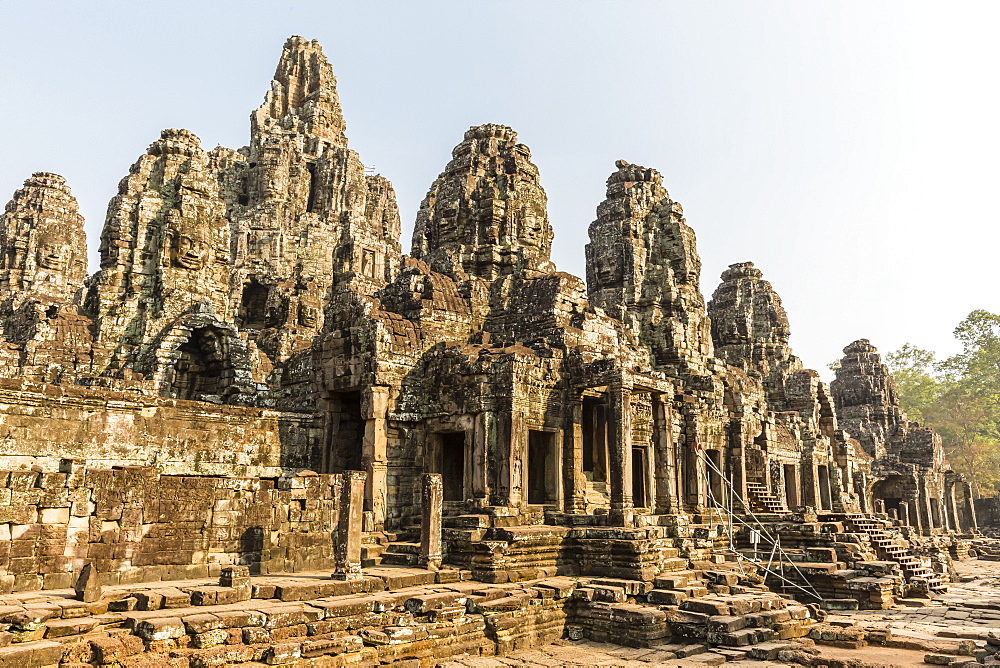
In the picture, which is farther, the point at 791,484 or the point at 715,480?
the point at 791,484

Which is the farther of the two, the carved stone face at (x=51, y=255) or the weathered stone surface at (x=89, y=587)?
the carved stone face at (x=51, y=255)

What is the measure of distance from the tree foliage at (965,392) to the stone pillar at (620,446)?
5027cm

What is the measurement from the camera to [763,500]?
24.5m

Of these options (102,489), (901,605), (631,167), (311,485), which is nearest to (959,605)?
(901,605)

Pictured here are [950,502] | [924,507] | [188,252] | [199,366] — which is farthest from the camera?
[950,502]

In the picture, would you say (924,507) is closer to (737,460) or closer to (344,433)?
(737,460)

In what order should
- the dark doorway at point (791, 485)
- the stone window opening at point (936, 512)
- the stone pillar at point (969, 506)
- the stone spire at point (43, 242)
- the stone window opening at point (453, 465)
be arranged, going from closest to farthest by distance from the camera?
the stone window opening at point (453, 465), the dark doorway at point (791, 485), the stone spire at point (43, 242), the stone window opening at point (936, 512), the stone pillar at point (969, 506)

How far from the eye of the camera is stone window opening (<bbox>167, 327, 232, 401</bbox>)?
65.8ft

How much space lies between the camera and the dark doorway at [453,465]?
693 inches

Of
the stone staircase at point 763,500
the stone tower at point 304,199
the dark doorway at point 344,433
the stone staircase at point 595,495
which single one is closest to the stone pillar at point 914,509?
the stone staircase at point 763,500

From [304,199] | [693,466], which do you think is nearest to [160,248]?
[693,466]

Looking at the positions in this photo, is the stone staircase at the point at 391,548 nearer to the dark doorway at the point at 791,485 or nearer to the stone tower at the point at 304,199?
the dark doorway at the point at 791,485

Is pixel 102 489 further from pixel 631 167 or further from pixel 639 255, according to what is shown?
pixel 631 167

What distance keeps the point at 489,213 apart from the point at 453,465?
853 centimetres
